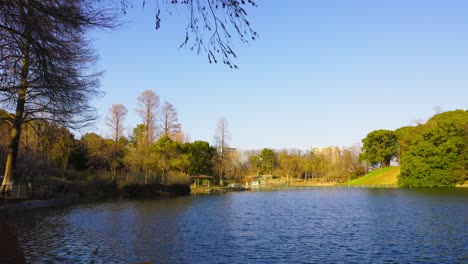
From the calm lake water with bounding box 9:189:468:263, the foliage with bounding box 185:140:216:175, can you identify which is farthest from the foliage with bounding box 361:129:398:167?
the calm lake water with bounding box 9:189:468:263

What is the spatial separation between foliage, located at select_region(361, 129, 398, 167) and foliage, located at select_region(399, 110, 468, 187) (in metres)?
20.2

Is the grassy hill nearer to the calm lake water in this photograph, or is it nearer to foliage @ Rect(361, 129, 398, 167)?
foliage @ Rect(361, 129, 398, 167)

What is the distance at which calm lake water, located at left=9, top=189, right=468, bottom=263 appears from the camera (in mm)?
11461

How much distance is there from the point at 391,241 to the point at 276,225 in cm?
565

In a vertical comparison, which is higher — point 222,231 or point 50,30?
point 50,30

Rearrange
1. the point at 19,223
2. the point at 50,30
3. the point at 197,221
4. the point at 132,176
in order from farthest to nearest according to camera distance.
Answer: the point at 132,176
the point at 197,221
the point at 19,223
the point at 50,30

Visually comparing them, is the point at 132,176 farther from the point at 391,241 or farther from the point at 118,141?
the point at 391,241

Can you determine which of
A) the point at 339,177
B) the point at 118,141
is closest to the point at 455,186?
the point at 339,177

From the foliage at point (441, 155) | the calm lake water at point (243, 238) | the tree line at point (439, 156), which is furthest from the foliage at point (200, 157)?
the calm lake water at point (243, 238)

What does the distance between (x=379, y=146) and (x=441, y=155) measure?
2477 cm

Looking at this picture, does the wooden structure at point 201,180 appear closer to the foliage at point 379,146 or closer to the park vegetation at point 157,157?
the park vegetation at point 157,157

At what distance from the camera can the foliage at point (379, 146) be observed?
7662 centimetres

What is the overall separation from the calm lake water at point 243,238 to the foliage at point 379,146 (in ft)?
185

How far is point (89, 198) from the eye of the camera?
111 feet
